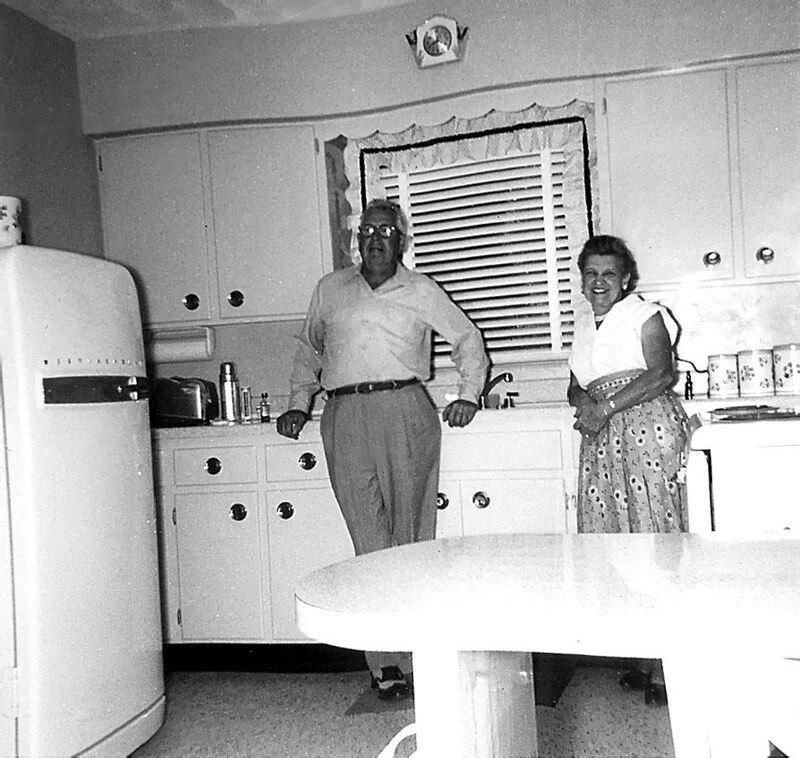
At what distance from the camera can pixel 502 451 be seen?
10.8ft

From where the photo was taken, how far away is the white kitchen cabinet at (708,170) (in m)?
3.54

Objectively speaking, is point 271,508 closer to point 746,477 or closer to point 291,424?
point 291,424

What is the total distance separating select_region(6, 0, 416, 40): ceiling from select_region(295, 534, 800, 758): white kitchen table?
297 centimetres

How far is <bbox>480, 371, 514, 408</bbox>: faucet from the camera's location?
12.3ft

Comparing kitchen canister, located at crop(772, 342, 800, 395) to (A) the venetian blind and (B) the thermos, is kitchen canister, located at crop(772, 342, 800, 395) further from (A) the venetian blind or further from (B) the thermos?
(B) the thermos

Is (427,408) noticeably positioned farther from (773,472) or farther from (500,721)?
(500,721)

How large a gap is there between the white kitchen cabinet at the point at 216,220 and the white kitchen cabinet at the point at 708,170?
4.42ft

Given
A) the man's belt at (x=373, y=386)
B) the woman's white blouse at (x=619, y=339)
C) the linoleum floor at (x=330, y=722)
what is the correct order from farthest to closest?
the man's belt at (x=373, y=386), the woman's white blouse at (x=619, y=339), the linoleum floor at (x=330, y=722)

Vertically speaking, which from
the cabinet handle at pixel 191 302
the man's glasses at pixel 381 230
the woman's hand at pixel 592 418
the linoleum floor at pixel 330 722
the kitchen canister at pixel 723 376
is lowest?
the linoleum floor at pixel 330 722

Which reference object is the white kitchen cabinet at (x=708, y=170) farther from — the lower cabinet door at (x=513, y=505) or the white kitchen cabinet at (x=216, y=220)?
the white kitchen cabinet at (x=216, y=220)

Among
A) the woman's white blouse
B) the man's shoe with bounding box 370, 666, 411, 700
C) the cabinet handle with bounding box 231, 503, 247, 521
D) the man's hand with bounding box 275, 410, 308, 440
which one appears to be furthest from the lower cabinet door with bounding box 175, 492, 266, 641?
the woman's white blouse

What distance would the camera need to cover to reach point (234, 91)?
155 inches

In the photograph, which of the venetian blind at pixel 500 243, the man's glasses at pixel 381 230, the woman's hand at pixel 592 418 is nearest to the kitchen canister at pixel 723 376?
the venetian blind at pixel 500 243

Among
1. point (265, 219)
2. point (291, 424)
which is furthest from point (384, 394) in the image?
point (265, 219)
